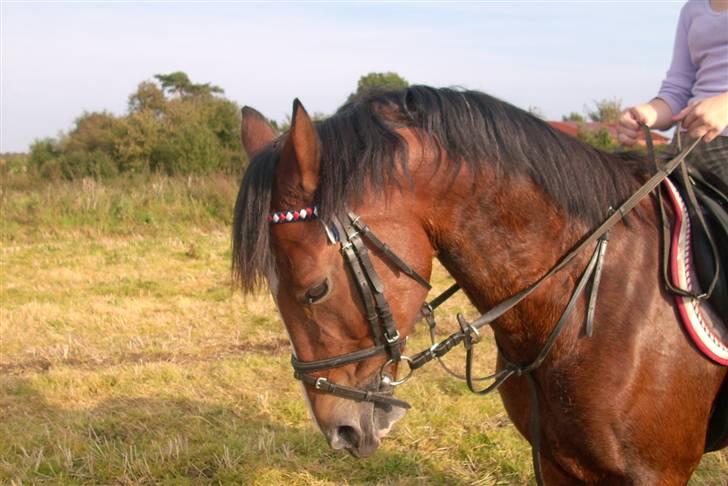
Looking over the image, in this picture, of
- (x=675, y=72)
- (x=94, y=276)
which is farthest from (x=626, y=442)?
(x=94, y=276)

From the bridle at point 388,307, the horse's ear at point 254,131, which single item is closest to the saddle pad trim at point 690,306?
the bridle at point 388,307

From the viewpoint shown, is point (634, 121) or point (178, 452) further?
point (178, 452)

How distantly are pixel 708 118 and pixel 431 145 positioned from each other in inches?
42.4

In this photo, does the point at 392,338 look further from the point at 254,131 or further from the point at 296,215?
the point at 254,131

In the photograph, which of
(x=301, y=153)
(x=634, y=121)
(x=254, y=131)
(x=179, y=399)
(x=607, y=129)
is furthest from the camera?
(x=607, y=129)

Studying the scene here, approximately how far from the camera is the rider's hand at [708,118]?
98.3 inches

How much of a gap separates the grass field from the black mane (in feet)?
7.93

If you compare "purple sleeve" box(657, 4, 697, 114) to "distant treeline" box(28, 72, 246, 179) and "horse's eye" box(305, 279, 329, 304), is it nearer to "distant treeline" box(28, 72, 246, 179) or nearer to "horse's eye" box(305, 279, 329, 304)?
"horse's eye" box(305, 279, 329, 304)

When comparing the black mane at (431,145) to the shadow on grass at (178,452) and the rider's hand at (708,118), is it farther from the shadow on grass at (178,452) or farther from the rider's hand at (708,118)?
the shadow on grass at (178,452)

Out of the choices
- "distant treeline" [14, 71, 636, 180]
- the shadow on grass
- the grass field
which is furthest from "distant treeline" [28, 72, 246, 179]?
the shadow on grass

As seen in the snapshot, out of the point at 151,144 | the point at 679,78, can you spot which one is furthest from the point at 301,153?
the point at 151,144

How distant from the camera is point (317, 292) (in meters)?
2.16

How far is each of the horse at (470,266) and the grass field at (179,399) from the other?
204 cm

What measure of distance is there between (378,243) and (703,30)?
1699mm
